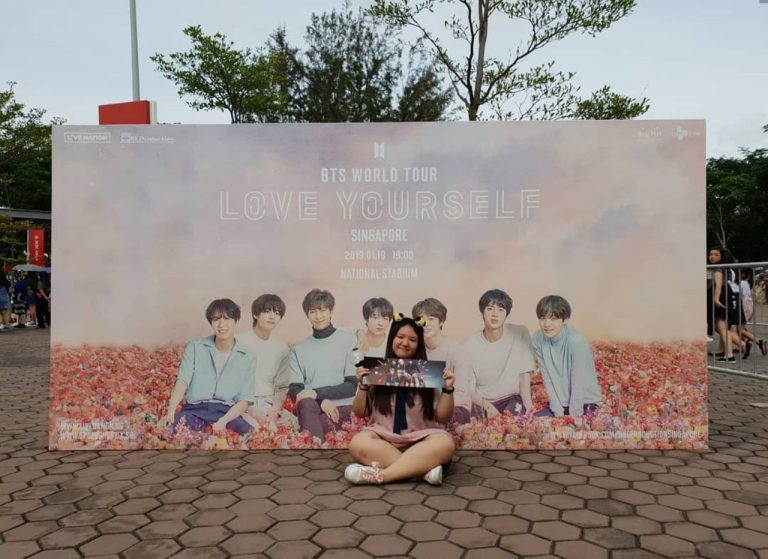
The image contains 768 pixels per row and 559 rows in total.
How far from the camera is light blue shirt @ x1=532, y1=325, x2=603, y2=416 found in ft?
13.8

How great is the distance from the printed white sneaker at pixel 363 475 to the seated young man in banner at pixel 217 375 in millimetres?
1074

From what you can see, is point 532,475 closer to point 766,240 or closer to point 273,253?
point 273,253

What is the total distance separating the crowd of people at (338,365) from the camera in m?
4.21

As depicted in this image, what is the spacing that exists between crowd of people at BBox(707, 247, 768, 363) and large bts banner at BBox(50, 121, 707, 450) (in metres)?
4.65

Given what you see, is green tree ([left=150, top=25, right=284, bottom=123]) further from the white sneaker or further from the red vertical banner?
the white sneaker

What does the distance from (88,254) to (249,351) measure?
4.40 ft

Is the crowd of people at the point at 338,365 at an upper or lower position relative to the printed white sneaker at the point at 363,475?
upper

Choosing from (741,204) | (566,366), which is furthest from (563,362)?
(741,204)

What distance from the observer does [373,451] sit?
363 cm

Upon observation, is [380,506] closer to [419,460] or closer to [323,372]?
[419,460]

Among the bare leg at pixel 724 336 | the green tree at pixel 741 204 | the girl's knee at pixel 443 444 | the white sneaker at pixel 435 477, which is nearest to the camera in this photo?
the white sneaker at pixel 435 477

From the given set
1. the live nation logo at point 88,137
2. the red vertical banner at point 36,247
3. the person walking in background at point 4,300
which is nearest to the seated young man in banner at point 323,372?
the live nation logo at point 88,137

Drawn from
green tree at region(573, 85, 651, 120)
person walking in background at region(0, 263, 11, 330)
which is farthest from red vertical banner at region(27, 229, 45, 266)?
green tree at region(573, 85, 651, 120)

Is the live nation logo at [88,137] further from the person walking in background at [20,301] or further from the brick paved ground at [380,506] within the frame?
the person walking in background at [20,301]
